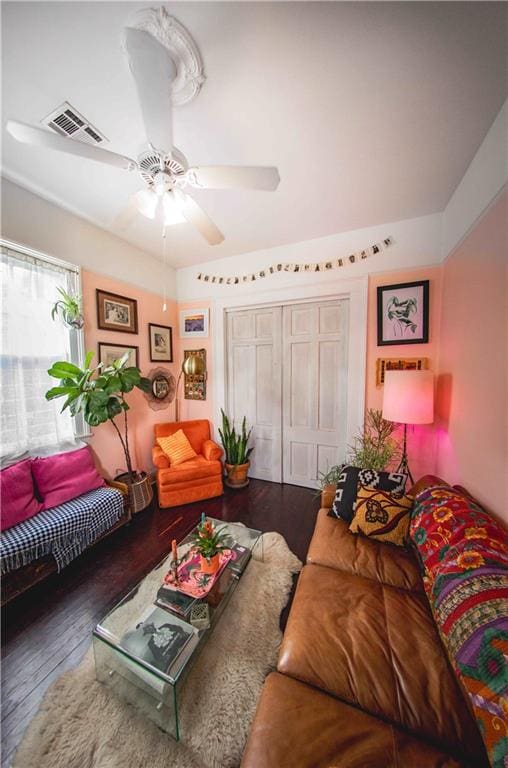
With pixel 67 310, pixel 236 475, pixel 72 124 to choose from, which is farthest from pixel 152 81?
pixel 236 475

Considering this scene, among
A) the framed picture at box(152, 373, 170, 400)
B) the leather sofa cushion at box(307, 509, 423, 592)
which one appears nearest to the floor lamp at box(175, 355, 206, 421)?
the framed picture at box(152, 373, 170, 400)

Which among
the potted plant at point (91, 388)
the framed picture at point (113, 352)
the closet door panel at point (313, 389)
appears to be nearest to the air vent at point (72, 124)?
the potted plant at point (91, 388)

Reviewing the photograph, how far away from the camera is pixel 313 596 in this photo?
113 cm

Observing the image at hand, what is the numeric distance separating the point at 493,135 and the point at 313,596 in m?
2.58

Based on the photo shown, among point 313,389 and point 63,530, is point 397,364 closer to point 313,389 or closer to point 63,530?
point 313,389

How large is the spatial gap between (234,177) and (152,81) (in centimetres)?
42

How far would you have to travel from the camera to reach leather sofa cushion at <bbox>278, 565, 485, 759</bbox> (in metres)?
0.75

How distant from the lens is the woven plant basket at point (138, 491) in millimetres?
2330

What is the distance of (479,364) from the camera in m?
1.45

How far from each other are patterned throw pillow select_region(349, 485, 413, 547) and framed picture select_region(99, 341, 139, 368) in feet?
8.27

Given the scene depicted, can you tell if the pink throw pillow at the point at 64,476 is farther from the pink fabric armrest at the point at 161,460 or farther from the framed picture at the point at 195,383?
the framed picture at the point at 195,383

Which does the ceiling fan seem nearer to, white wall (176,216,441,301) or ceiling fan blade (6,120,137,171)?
ceiling fan blade (6,120,137,171)

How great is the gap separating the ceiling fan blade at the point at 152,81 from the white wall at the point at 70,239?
1.56 meters

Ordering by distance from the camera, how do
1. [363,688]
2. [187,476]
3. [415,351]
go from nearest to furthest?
1. [363,688]
2. [415,351]
3. [187,476]
